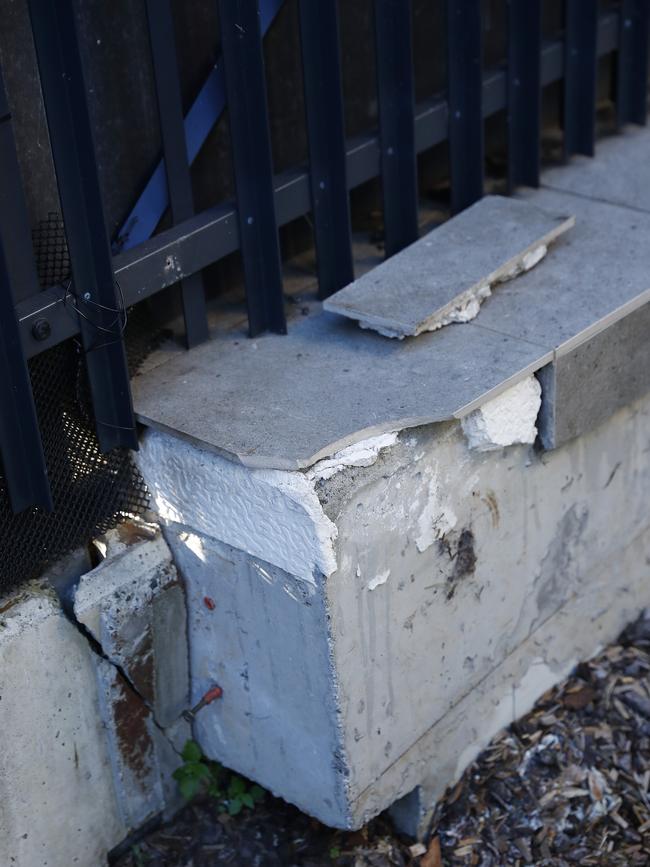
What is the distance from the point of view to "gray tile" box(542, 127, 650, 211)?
4133 mm

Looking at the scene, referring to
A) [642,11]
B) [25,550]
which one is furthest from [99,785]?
[642,11]

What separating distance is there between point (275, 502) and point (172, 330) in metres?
0.83

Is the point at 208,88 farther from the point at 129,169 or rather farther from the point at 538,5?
the point at 538,5

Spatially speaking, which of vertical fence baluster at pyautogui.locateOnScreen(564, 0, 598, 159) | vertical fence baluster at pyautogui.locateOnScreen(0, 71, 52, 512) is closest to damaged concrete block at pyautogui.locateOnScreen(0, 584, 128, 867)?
vertical fence baluster at pyautogui.locateOnScreen(0, 71, 52, 512)

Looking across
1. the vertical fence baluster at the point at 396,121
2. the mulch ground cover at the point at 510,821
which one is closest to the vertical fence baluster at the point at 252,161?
the vertical fence baluster at the point at 396,121

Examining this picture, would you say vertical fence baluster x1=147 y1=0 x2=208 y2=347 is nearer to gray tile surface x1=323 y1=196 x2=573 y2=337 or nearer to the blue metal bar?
the blue metal bar

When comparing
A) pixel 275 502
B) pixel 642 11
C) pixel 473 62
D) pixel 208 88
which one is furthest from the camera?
pixel 642 11

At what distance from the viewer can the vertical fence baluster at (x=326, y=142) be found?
10.8ft

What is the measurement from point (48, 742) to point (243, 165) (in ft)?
5.10

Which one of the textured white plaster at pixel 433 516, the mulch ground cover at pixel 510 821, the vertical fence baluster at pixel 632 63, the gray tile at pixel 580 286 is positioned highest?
the vertical fence baluster at pixel 632 63

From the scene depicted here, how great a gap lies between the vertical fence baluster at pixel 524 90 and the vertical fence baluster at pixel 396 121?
56 cm

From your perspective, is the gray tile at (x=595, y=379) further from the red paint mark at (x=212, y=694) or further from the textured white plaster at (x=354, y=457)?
the red paint mark at (x=212, y=694)

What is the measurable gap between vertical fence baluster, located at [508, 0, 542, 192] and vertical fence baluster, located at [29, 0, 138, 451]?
171cm

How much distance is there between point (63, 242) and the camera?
305cm
